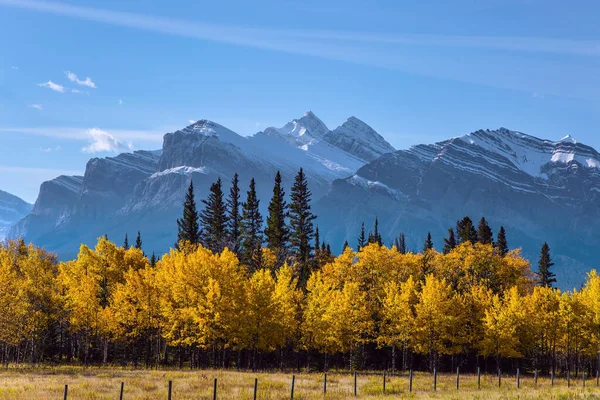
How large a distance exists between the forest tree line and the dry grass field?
531 inches

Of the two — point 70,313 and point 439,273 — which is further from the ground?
point 439,273

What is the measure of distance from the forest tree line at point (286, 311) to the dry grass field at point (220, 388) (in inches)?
531

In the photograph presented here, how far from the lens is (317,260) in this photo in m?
111

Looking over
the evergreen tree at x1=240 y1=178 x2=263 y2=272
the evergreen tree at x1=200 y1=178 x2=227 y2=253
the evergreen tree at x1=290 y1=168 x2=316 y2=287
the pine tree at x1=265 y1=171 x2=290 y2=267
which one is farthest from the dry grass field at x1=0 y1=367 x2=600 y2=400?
the evergreen tree at x1=200 y1=178 x2=227 y2=253

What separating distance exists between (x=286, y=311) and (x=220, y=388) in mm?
30086

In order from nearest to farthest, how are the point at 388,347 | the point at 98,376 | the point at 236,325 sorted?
the point at 98,376, the point at 236,325, the point at 388,347

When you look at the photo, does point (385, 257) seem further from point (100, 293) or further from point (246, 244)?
point (100, 293)

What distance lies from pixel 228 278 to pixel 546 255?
95.5m

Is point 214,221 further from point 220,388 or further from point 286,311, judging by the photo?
point 220,388

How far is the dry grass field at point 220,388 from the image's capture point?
142 ft

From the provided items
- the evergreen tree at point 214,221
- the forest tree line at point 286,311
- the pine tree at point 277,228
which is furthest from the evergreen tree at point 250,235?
the evergreen tree at point 214,221

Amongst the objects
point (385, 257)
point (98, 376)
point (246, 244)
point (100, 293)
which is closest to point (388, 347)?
point (385, 257)

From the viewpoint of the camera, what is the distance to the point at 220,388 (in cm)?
4847

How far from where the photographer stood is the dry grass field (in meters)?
43.3
